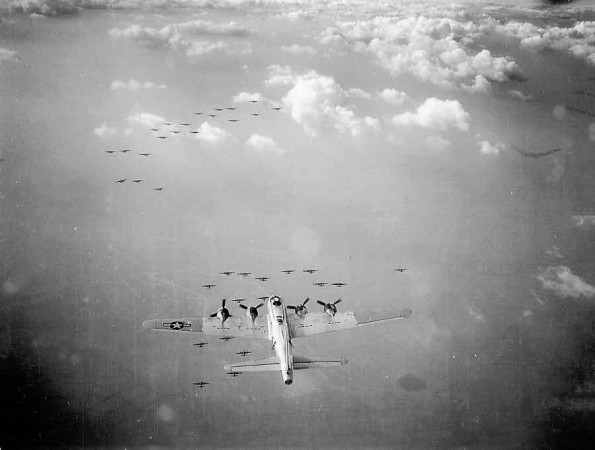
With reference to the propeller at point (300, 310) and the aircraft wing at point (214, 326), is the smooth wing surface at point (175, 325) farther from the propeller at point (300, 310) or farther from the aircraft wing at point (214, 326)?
the propeller at point (300, 310)

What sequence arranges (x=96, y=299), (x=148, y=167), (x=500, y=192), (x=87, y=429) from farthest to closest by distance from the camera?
(x=500, y=192)
(x=148, y=167)
(x=96, y=299)
(x=87, y=429)

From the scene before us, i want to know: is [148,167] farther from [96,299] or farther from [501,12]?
[501,12]

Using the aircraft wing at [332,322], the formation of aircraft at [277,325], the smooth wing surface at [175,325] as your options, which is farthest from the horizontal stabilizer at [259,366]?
the smooth wing surface at [175,325]

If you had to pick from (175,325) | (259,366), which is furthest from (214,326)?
(259,366)

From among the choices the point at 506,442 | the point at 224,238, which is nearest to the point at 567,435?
the point at 506,442

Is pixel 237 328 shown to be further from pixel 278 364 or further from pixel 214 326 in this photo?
pixel 278 364

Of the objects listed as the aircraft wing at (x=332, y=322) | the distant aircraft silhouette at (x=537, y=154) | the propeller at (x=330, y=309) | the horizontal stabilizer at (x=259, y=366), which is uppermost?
the distant aircraft silhouette at (x=537, y=154)

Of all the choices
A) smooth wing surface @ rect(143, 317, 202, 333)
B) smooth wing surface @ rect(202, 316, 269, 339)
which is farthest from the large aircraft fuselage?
smooth wing surface @ rect(143, 317, 202, 333)

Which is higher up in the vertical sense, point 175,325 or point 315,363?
point 175,325
